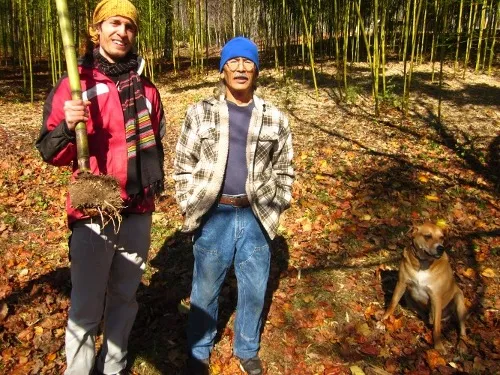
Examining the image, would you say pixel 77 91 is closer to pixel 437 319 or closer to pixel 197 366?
pixel 197 366

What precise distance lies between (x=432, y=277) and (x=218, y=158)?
6.08 feet

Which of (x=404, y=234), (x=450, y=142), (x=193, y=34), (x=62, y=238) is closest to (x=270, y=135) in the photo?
(x=404, y=234)

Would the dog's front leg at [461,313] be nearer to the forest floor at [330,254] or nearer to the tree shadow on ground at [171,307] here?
the forest floor at [330,254]

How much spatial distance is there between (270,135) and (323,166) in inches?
148

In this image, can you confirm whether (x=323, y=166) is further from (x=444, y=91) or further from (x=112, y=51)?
(x=444, y=91)

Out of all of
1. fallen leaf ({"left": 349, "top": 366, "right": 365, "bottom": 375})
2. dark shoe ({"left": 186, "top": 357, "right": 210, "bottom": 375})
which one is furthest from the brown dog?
dark shoe ({"left": 186, "top": 357, "right": 210, "bottom": 375})

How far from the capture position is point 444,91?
9633 mm

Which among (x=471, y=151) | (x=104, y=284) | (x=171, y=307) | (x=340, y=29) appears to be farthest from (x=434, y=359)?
(x=340, y=29)

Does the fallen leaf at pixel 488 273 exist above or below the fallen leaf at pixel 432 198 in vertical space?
below

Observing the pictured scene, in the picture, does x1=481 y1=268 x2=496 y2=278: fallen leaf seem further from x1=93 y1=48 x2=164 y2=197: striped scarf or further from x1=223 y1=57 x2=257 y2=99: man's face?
x1=93 y1=48 x2=164 y2=197: striped scarf

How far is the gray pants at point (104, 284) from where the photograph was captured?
2.04m

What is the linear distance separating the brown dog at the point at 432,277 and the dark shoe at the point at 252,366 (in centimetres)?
125

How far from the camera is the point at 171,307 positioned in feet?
11.1

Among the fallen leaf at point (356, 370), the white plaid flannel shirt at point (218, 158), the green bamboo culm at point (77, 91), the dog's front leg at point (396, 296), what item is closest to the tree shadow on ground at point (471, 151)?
the dog's front leg at point (396, 296)
